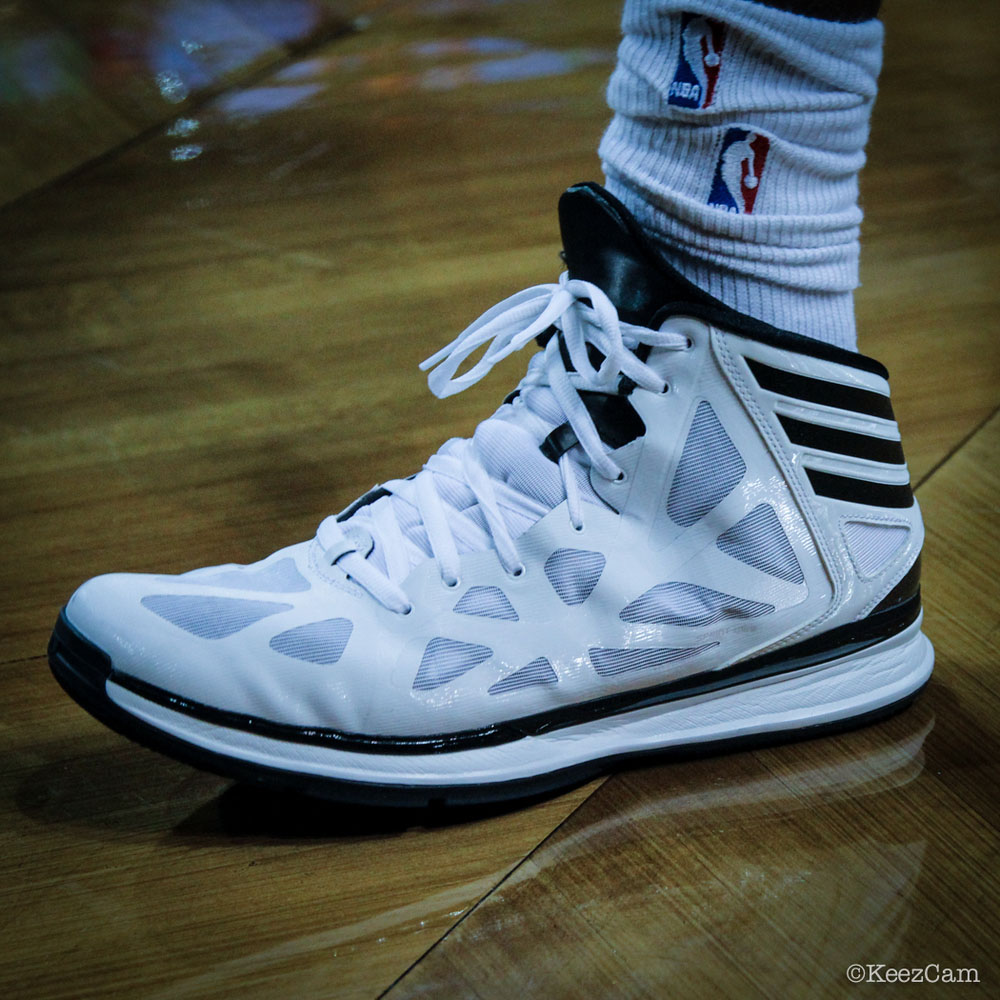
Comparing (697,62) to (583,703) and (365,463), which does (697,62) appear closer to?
(583,703)

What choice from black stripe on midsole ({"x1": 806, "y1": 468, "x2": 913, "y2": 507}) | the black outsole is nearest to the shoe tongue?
black stripe on midsole ({"x1": 806, "y1": 468, "x2": 913, "y2": 507})

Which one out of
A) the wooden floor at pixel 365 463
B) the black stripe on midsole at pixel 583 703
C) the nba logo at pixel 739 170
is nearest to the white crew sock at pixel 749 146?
the nba logo at pixel 739 170

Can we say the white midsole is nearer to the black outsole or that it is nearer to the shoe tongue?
the black outsole

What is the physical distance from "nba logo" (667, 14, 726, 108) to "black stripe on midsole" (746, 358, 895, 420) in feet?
0.42

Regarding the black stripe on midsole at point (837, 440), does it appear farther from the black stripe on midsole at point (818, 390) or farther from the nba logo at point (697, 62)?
the nba logo at point (697, 62)

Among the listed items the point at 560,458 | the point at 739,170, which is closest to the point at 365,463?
the point at 560,458

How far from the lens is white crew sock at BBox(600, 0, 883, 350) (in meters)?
0.46

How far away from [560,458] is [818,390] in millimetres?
137

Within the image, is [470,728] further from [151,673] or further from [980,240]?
[980,240]

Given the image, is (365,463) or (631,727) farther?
(365,463)

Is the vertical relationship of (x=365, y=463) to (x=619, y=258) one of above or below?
below

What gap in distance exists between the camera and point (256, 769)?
1.65ft

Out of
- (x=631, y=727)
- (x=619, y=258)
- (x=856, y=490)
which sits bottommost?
(x=631, y=727)

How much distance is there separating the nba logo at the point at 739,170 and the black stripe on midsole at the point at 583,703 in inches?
9.2
